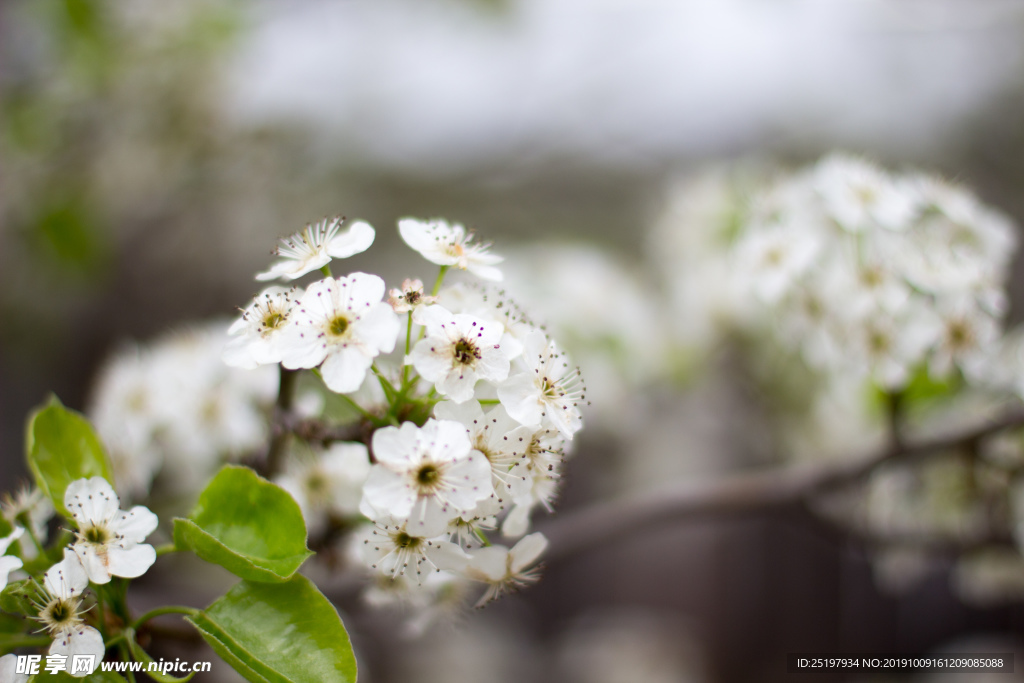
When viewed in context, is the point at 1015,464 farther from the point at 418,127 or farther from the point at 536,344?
the point at 418,127

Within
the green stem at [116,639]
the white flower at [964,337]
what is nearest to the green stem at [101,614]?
the green stem at [116,639]

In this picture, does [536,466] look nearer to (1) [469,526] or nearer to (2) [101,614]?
(1) [469,526]

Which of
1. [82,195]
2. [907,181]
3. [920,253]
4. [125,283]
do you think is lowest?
[920,253]

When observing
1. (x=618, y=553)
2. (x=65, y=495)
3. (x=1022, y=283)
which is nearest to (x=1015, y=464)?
(x=65, y=495)

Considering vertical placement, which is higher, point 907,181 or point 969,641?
point 907,181

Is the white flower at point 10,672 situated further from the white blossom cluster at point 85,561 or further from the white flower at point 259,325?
the white flower at point 259,325

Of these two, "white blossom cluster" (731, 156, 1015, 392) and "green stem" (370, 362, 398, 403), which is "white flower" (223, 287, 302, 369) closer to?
"green stem" (370, 362, 398, 403)
